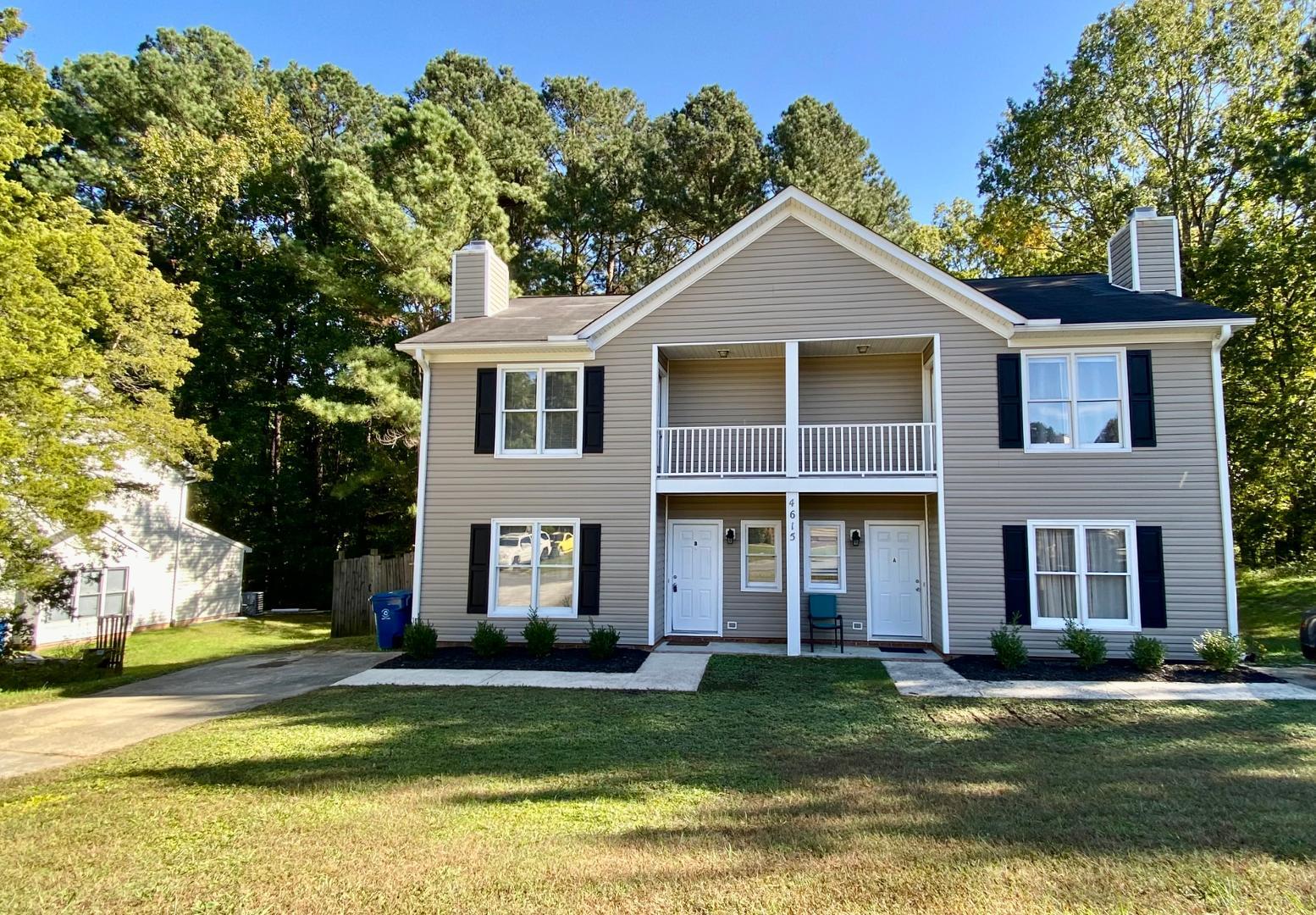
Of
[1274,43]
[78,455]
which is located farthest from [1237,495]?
[78,455]

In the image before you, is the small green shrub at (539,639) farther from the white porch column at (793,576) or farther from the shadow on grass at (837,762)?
the white porch column at (793,576)

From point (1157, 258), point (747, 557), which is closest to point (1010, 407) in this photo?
point (1157, 258)

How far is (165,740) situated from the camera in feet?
24.6

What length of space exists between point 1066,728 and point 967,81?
672 inches

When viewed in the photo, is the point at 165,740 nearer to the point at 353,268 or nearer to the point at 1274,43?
the point at 353,268

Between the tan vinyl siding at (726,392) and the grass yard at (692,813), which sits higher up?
the tan vinyl siding at (726,392)

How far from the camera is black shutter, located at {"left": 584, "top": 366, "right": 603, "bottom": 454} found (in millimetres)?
12594

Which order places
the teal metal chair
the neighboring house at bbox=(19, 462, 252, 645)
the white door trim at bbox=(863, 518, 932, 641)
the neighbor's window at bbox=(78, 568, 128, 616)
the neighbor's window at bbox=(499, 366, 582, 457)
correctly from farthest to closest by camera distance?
the neighbor's window at bbox=(78, 568, 128, 616), the neighboring house at bbox=(19, 462, 252, 645), the neighbor's window at bbox=(499, 366, 582, 457), the white door trim at bbox=(863, 518, 932, 641), the teal metal chair

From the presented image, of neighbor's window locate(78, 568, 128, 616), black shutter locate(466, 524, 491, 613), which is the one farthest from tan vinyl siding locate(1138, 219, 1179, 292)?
neighbor's window locate(78, 568, 128, 616)

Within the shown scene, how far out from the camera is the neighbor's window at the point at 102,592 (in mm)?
17219

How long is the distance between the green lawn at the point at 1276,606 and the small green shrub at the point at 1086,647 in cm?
349

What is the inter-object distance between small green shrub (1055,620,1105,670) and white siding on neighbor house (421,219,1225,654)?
53 centimetres

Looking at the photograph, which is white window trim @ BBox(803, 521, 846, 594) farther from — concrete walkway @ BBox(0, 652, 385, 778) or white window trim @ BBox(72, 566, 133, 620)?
white window trim @ BBox(72, 566, 133, 620)

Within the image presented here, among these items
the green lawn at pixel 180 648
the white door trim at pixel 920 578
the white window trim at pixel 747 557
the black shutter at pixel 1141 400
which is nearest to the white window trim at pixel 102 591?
the green lawn at pixel 180 648
